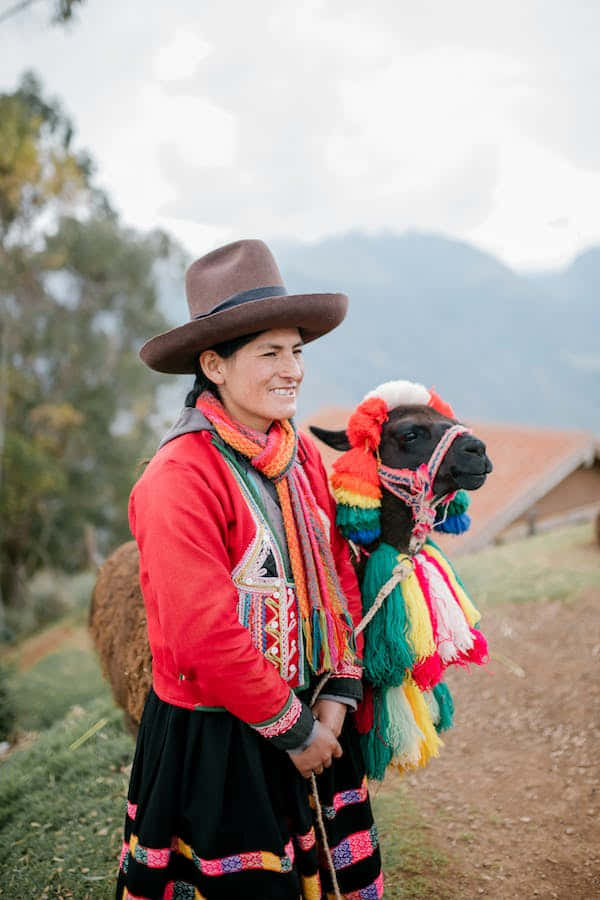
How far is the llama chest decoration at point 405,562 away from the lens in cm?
197

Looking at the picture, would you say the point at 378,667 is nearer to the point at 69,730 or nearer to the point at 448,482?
the point at 448,482

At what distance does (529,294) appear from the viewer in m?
149

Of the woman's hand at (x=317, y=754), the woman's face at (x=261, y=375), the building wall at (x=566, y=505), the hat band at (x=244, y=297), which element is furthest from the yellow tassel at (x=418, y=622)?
the building wall at (x=566, y=505)

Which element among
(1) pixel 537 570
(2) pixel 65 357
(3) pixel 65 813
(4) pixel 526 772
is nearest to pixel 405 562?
(4) pixel 526 772

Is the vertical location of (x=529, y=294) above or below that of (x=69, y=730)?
above

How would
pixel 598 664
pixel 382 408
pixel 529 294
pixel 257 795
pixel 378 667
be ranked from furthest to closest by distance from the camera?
pixel 529 294 < pixel 598 664 < pixel 382 408 < pixel 378 667 < pixel 257 795

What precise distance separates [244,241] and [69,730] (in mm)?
3567

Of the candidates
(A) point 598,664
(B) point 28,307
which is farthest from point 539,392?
(A) point 598,664

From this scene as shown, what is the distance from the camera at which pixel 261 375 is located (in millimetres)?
1733

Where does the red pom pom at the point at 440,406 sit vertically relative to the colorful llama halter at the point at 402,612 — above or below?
above

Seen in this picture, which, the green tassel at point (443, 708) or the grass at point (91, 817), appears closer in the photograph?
the green tassel at point (443, 708)

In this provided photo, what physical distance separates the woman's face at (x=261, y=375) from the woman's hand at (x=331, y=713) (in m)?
0.80

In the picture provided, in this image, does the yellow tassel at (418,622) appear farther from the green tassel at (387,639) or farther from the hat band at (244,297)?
the hat band at (244,297)

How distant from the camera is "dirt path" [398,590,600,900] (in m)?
2.55
